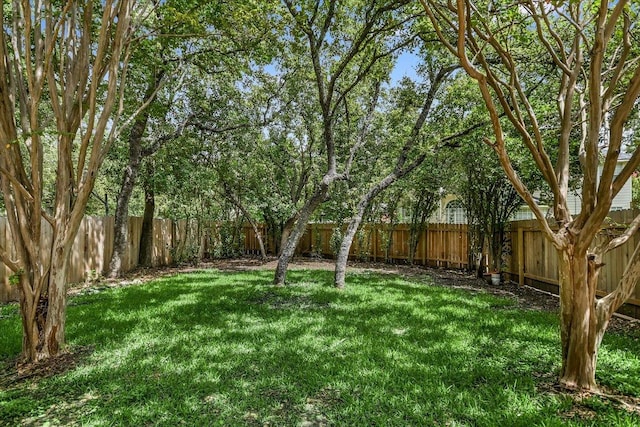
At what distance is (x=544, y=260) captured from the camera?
682 centimetres

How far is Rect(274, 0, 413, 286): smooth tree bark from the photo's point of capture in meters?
6.15

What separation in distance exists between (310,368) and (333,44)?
6410 millimetres

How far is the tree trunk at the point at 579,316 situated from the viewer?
8.70ft

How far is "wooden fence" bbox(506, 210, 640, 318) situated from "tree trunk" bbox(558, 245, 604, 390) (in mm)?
2867

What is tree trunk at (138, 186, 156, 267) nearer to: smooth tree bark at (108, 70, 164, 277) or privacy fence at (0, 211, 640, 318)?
privacy fence at (0, 211, 640, 318)

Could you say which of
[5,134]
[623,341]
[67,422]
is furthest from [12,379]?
[623,341]

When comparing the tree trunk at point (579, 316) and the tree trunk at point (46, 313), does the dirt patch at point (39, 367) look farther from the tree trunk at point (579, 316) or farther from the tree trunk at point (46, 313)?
the tree trunk at point (579, 316)

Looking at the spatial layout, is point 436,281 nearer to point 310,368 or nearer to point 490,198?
point 490,198

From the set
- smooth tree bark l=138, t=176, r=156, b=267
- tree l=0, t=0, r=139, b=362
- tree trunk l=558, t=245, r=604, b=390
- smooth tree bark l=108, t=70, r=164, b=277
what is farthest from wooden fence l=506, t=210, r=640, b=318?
smooth tree bark l=138, t=176, r=156, b=267

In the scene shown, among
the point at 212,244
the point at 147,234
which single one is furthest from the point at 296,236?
the point at 212,244

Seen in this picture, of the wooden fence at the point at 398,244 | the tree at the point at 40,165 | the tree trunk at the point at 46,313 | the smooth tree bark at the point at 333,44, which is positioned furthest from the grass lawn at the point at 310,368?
the wooden fence at the point at 398,244

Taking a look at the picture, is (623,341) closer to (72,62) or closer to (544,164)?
(544,164)

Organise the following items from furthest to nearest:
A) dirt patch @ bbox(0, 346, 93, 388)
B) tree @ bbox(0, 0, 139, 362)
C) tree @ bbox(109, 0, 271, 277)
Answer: tree @ bbox(109, 0, 271, 277)
tree @ bbox(0, 0, 139, 362)
dirt patch @ bbox(0, 346, 93, 388)

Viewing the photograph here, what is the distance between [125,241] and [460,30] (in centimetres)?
828
